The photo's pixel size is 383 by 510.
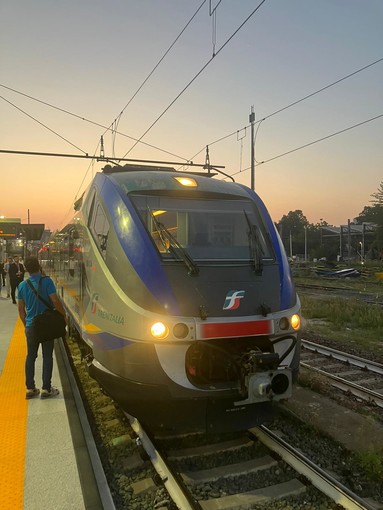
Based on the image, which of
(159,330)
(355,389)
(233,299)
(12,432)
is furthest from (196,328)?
(355,389)

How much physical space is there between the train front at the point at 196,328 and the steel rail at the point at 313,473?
1.35 ft

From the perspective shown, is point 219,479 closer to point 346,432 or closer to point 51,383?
point 346,432

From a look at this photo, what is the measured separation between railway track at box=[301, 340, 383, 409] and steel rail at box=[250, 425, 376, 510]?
7.08 ft

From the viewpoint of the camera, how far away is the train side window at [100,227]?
4801 millimetres

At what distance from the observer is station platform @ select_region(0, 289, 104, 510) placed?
3379mm

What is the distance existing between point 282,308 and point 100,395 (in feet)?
10.3

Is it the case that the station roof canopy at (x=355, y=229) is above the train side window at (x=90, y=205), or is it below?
above

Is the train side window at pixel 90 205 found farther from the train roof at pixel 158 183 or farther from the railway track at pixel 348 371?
the railway track at pixel 348 371

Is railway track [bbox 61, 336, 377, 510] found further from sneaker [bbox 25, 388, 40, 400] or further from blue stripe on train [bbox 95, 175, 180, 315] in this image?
blue stripe on train [bbox 95, 175, 180, 315]

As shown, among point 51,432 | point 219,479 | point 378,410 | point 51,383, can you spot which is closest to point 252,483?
point 219,479

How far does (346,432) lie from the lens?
16.3 feet

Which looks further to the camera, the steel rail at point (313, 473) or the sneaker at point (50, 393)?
the sneaker at point (50, 393)

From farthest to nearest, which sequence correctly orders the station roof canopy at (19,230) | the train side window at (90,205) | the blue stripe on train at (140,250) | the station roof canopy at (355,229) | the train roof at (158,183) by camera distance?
the station roof canopy at (355,229) < the station roof canopy at (19,230) < the train side window at (90,205) < the train roof at (158,183) < the blue stripe on train at (140,250)

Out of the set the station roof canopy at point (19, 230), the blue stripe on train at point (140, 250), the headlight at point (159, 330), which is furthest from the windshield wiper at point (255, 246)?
the station roof canopy at point (19, 230)
